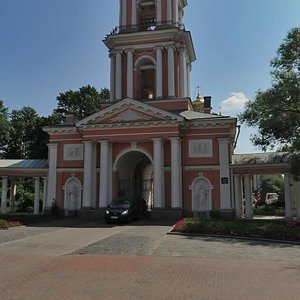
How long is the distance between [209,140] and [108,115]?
309 inches

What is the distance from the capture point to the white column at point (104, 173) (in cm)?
2894

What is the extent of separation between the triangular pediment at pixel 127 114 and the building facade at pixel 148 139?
0.24 ft

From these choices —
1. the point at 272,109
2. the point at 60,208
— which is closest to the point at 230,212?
the point at 272,109

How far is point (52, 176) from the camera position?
A: 32.4 m

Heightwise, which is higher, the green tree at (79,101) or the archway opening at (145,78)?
the green tree at (79,101)

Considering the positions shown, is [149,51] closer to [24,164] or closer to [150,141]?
[150,141]

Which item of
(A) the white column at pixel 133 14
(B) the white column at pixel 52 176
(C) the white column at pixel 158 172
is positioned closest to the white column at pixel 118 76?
(A) the white column at pixel 133 14

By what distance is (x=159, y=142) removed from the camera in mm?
28422

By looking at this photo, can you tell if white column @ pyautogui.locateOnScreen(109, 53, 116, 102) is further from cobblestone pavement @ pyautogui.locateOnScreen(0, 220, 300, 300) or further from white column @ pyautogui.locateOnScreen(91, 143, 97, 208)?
cobblestone pavement @ pyautogui.locateOnScreen(0, 220, 300, 300)

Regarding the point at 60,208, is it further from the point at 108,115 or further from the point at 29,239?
the point at 29,239

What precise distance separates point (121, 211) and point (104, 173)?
5163mm

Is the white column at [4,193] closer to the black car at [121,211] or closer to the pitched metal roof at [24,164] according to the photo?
the pitched metal roof at [24,164]

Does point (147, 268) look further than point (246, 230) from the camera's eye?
No

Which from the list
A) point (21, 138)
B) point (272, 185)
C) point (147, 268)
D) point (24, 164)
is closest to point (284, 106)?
point (147, 268)
